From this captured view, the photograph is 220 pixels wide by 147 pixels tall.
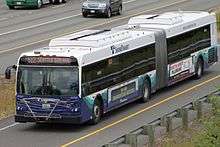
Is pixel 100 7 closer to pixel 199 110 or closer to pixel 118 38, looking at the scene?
pixel 118 38

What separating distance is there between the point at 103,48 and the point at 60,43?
1354mm

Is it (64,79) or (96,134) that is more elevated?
(64,79)

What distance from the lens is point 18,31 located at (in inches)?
1917

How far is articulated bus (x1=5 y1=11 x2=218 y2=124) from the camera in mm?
22688

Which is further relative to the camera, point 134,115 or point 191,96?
point 191,96

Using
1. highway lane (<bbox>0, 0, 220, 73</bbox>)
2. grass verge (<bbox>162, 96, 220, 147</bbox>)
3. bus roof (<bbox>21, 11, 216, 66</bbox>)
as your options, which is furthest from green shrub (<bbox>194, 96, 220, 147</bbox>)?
highway lane (<bbox>0, 0, 220, 73</bbox>)

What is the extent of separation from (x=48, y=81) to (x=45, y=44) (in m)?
19.6

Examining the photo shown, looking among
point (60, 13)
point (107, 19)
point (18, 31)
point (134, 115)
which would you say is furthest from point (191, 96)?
point (60, 13)

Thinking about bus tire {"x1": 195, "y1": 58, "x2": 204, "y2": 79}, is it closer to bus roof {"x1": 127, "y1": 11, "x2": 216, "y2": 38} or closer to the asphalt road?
the asphalt road

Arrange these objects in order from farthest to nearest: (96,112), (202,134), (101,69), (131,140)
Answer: (101,69)
(96,112)
(131,140)
(202,134)

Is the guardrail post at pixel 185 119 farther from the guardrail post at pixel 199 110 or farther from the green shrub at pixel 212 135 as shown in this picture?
the green shrub at pixel 212 135

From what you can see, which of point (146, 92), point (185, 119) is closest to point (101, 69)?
point (146, 92)

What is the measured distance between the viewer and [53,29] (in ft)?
161

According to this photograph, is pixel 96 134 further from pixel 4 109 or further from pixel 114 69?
pixel 4 109
